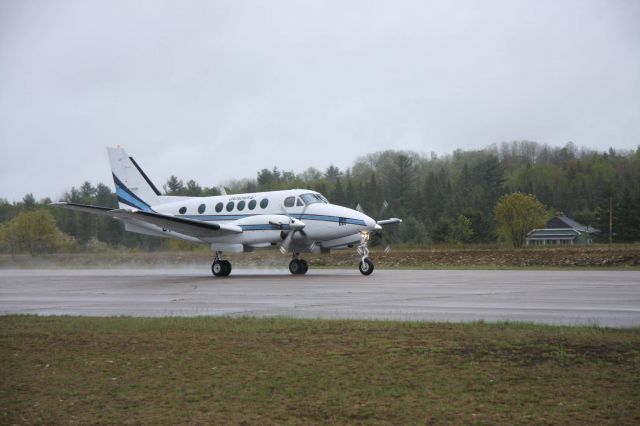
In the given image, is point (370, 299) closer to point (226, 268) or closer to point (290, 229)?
point (290, 229)

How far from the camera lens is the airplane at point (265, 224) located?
1142 inches

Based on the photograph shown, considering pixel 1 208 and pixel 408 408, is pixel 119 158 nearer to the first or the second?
pixel 408 408

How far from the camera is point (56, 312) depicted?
16016 millimetres

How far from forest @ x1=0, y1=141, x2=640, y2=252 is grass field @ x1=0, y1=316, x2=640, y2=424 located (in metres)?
68.6

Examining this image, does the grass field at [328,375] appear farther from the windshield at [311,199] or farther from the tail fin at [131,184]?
the tail fin at [131,184]

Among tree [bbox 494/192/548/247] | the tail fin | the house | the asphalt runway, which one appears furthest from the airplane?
the house

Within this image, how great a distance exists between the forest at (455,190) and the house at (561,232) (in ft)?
7.02

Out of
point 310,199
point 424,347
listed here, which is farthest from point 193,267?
point 424,347

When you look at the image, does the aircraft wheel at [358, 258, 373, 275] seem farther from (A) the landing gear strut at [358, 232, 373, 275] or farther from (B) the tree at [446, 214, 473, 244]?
(B) the tree at [446, 214, 473, 244]

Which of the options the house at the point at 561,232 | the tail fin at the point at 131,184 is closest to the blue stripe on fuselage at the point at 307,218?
the tail fin at the point at 131,184

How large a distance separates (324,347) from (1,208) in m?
115

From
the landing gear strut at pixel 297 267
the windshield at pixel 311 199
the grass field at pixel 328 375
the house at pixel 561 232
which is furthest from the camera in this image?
the house at pixel 561 232

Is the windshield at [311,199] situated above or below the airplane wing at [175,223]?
above

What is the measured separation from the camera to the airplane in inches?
1142
